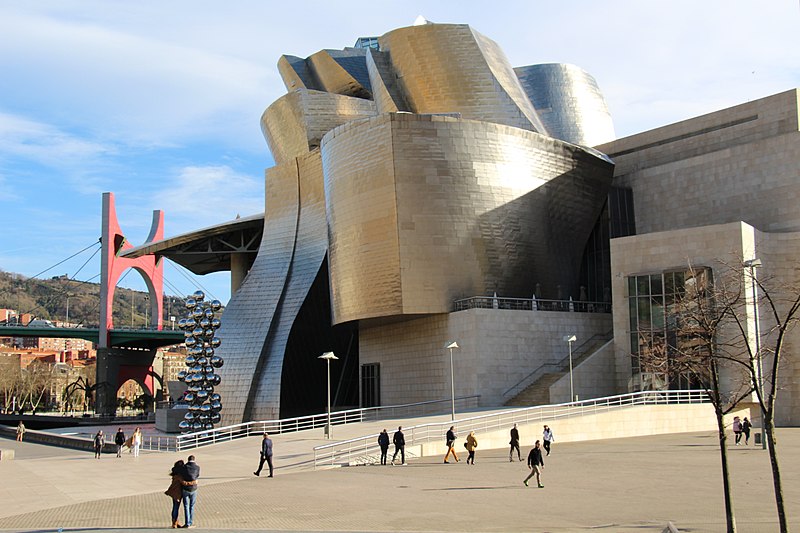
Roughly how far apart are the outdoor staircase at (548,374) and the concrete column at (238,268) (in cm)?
2644

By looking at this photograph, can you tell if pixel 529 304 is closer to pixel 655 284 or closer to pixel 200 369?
pixel 655 284

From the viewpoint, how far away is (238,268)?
5841 centimetres

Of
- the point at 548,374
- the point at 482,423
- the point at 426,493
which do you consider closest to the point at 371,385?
the point at 548,374

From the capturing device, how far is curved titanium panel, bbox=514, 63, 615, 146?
51469 millimetres

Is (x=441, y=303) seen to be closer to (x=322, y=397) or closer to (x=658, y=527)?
(x=322, y=397)

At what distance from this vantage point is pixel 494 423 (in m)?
27.7

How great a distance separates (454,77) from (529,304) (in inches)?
513

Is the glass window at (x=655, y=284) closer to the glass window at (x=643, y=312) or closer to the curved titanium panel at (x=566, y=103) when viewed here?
the glass window at (x=643, y=312)

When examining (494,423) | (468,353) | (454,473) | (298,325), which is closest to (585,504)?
(454,473)

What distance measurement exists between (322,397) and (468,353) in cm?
1103

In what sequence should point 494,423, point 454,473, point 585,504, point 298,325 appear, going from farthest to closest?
point 298,325, point 494,423, point 454,473, point 585,504

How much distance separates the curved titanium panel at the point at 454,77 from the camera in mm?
44969

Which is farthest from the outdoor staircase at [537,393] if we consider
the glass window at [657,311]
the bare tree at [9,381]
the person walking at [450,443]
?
the bare tree at [9,381]

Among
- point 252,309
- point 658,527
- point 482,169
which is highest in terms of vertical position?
point 482,169
